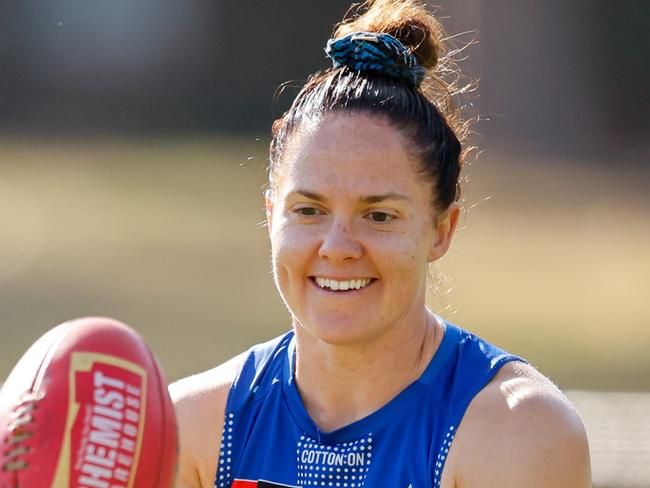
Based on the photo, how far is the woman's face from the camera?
2.77m

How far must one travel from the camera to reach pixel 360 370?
2.95m

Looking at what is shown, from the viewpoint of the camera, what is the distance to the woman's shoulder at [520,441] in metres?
2.70

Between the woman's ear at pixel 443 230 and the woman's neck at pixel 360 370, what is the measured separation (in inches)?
5.5

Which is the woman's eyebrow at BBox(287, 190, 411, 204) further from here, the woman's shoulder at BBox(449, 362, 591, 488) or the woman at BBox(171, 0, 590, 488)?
the woman's shoulder at BBox(449, 362, 591, 488)

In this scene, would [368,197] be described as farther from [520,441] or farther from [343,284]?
[520,441]

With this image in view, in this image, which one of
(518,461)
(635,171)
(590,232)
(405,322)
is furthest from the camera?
(635,171)

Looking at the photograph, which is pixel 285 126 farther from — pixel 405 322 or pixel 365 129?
pixel 405 322

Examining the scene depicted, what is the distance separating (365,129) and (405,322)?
1.41 ft

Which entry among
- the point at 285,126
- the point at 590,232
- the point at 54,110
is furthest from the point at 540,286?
the point at 285,126

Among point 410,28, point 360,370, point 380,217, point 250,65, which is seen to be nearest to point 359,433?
point 360,370

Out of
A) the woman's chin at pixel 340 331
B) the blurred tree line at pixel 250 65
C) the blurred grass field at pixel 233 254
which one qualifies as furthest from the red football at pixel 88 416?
the blurred tree line at pixel 250 65

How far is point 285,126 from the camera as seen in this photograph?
303cm

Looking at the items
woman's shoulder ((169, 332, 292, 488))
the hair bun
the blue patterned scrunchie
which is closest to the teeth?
woman's shoulder ((169, 332, 292, 488))

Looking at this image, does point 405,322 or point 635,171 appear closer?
point 405,322
